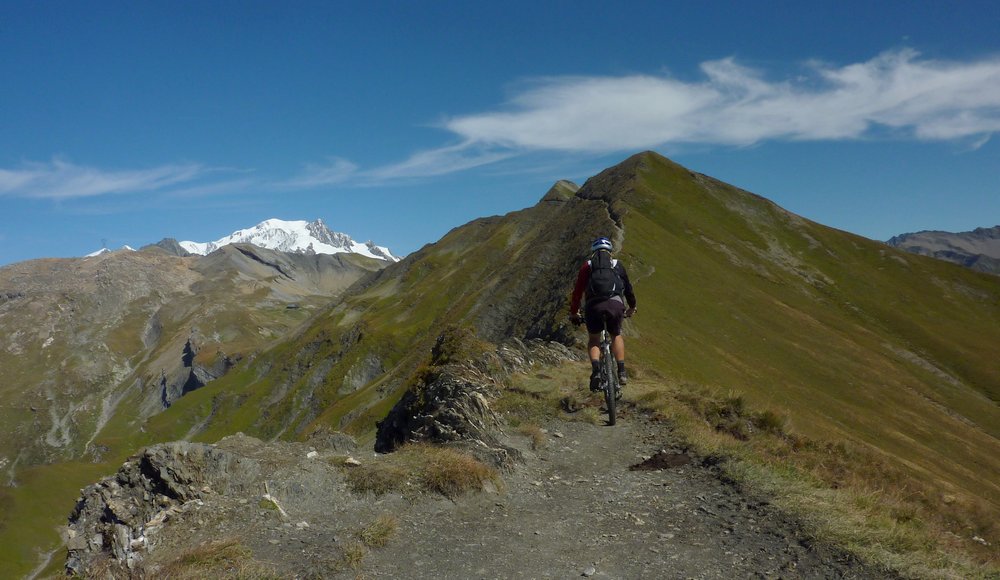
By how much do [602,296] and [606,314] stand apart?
1.46 ft

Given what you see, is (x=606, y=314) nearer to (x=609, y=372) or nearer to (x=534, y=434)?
(x=609, y=372)

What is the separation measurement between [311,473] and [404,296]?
153397mm

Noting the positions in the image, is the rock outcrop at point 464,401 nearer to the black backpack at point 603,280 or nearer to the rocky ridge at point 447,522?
the rocky ridge at point 447,522

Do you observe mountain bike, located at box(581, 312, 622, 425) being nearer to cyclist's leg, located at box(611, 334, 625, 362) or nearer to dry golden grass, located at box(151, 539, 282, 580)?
cyclist's leg, located at box(611, 334, 625, 362)

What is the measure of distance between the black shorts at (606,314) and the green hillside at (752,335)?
11.4ft

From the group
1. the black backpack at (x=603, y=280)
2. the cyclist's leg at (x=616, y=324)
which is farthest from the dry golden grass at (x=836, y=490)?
the black backpack at (x=603, y=280)

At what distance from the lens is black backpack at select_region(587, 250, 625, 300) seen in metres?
14.5

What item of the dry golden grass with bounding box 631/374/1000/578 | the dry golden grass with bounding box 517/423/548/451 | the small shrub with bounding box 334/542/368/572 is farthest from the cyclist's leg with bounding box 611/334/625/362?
the small shrub with bounding box 334/542/368/572

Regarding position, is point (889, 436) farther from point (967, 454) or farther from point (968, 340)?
point (968, 340)

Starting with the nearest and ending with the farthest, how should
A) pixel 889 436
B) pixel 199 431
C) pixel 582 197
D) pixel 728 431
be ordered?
pixel 728 431 → pixel 889 436 → pixel 582 197 → pixel 199 431

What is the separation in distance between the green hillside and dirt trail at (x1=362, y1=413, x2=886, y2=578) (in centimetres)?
234

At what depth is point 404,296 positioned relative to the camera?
163m

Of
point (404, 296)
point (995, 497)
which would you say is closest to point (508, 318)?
point (995, 497)

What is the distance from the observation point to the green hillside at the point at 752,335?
73.7 ft
